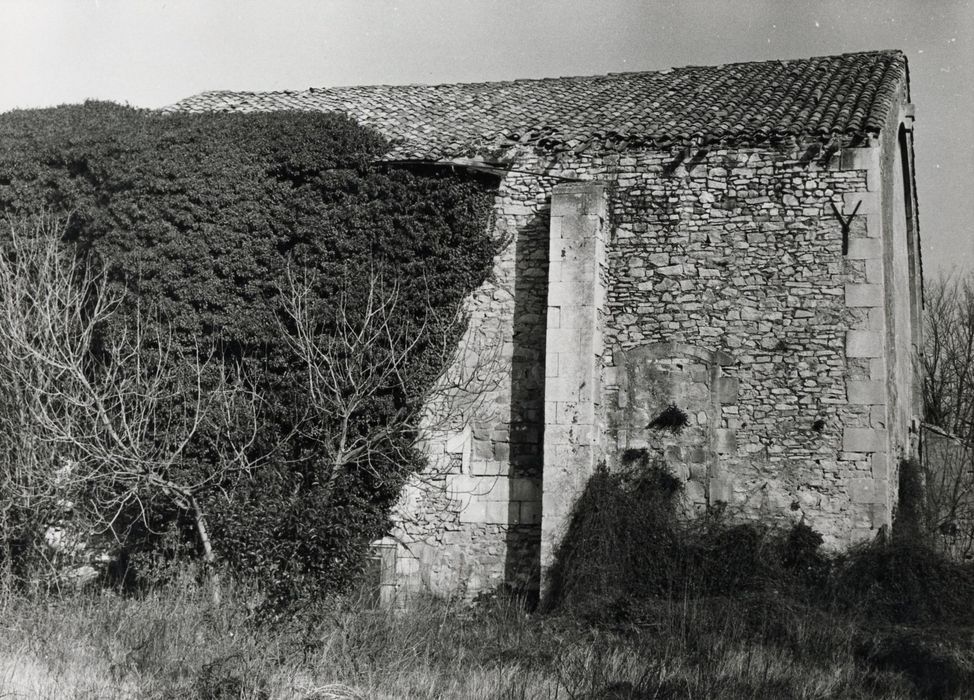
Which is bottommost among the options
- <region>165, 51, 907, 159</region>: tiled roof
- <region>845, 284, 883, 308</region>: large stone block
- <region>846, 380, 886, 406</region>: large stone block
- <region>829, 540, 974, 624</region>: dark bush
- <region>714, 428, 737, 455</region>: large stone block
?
<region>829, 540, 974, 624</region>: dark bush

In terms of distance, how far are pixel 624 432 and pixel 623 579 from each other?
1.82 meters

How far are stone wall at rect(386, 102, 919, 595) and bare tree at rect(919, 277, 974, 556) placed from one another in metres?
3.43

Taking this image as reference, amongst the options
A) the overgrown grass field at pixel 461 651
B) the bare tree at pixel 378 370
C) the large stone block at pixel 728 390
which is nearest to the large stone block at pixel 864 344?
the large stone block at pixel 728 390

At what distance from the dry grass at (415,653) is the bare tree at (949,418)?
548cm

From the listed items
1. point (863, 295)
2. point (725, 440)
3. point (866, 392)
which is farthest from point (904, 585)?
point (863, 295)

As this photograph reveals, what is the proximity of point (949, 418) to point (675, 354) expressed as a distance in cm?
1803

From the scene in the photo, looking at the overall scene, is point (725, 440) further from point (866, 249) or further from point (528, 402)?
point (866, 249)

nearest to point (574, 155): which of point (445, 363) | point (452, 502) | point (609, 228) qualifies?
point (609, 228)

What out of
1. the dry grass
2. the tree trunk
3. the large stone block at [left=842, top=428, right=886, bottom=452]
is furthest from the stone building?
the tree trunk

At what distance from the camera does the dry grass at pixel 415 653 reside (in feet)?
22.5

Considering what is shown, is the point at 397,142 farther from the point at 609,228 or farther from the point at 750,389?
the point at 750,389

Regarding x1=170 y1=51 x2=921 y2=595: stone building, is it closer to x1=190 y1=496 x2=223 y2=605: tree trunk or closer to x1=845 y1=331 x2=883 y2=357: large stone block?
x1=845 y1=331 x2=883 y2=357: large stone block

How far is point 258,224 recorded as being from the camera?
11.7 metres

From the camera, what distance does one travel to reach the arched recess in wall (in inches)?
435
